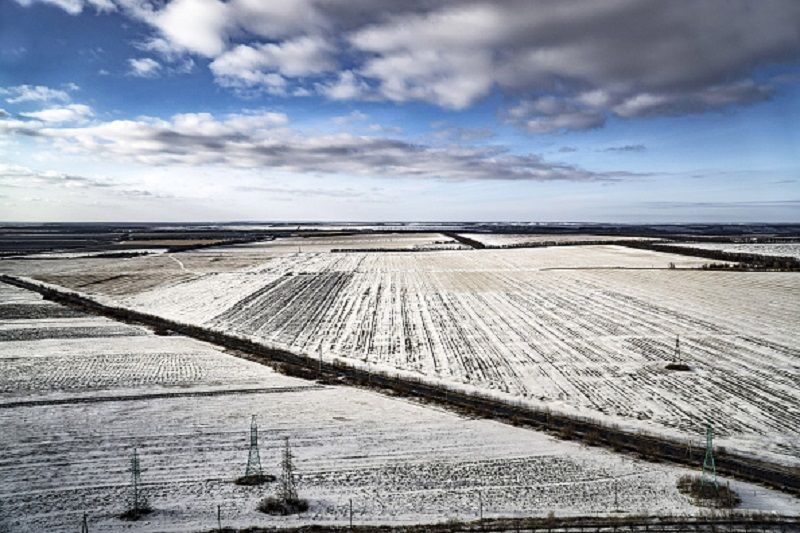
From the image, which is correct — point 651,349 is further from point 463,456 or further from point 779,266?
point 779,266

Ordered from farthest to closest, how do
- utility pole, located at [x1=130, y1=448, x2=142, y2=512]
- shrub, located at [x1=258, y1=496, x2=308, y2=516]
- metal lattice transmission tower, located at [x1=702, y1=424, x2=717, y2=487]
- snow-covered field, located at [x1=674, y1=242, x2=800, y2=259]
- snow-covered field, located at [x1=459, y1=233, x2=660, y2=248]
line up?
1. snow-covered field, located at [x1=459, y1=233, x2=660, y2=248]
2. snow-covered field, located at [x1=674, y1=242, x2=800, y2=259]
3. metal lattice transmission tower, located at [x1=702, y1=424, x2=717, y2=487]
4. shrub, located at [x1=258, y1=496, x2=308, y2=516]
5. utility pole, located at [x1=130, y1=448, x2=142, y2=512]

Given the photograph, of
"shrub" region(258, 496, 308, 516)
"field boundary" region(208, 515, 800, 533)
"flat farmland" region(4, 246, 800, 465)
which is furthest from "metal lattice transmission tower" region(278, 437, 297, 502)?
"flat farmland" region(4, 246, 800, 465)

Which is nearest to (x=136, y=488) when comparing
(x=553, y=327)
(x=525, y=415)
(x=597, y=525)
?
(x=597, y=525)

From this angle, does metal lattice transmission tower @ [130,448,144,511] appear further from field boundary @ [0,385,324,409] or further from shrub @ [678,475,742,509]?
shrub @ [678,475,742,509]

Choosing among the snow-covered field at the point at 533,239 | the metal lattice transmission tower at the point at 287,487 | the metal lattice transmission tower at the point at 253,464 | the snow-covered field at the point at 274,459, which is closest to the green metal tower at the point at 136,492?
the snow-covered field at the point at 274,459

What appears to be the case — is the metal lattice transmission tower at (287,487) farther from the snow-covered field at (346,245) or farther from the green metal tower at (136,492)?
the snow-covered field at (346,245)
